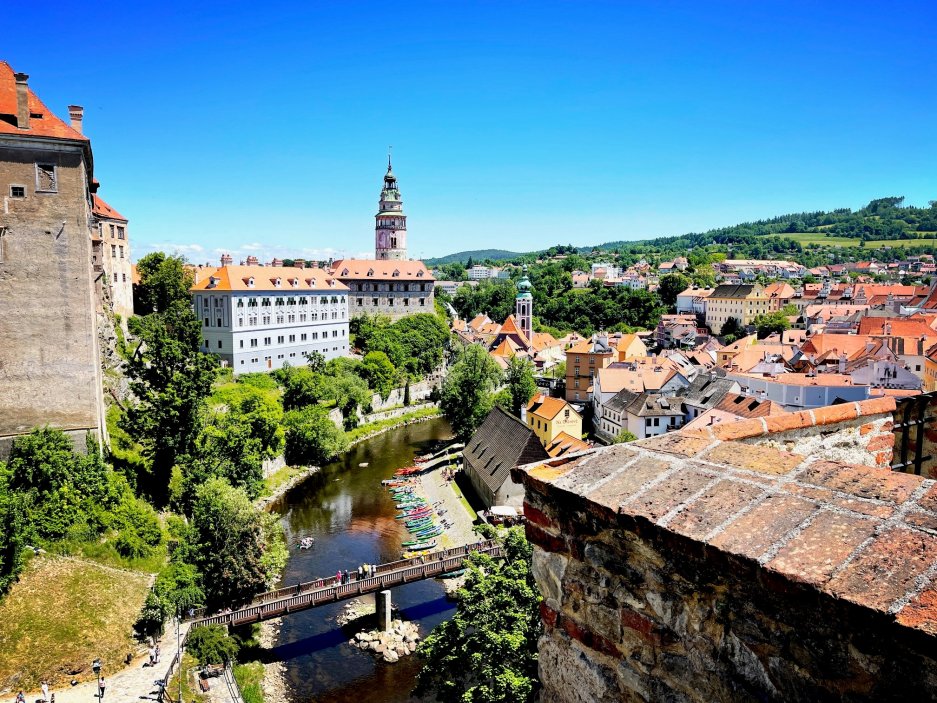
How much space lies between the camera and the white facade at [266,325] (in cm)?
3862

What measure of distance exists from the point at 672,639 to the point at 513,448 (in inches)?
931

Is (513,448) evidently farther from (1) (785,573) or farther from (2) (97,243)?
(1) (785,573)

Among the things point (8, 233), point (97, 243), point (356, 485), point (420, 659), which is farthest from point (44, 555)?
point (97, 243)

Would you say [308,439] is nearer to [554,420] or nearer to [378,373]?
[554,420]

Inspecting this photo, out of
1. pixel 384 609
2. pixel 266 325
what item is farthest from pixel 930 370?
pixel 266 325

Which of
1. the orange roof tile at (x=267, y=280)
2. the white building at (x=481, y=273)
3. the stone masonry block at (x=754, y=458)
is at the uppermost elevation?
the white building at (x=481, y=273)

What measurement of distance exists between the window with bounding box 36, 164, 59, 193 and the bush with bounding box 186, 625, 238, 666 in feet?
38.6

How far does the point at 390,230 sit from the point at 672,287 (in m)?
39.4

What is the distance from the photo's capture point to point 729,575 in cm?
214

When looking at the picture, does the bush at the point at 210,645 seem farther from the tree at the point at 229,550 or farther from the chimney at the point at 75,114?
the chimney at the point at 75,114

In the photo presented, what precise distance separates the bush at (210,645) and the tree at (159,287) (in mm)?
27549

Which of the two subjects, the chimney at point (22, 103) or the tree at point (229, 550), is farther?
the tree at point (229, 550)

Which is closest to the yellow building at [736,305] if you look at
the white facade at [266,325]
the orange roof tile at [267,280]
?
the orange roof tile at [267,280]

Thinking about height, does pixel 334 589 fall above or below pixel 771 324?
below
